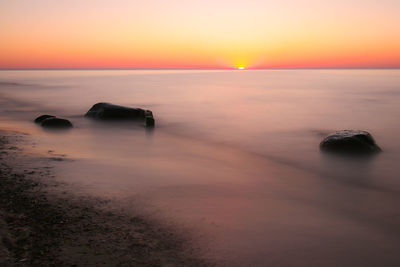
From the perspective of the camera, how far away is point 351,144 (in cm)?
1102

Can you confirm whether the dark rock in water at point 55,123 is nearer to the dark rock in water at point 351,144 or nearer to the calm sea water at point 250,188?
the calm sea water at point 250,188

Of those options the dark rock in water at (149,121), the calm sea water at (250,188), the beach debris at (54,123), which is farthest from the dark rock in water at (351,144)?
the beach debris at (54,123)

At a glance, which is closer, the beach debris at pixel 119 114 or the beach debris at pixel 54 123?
the beach debris at pixel 54 123

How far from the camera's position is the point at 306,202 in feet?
23.1

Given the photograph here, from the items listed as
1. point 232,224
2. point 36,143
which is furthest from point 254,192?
point 36,143

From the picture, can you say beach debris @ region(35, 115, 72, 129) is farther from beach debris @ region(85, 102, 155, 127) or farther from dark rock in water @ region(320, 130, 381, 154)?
dark rock in water @ region(320, 130, 381, 154)

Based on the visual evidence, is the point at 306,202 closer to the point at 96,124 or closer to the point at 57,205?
the point at 57,205

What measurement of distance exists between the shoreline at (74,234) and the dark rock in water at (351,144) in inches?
313

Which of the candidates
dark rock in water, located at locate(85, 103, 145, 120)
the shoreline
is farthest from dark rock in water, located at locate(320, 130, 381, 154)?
dark rock in water, located at locate(85, 103, 145, 120)

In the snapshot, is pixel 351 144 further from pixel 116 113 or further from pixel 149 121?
pixel 116 113

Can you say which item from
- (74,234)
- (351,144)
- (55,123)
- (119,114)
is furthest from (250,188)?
(119,114)

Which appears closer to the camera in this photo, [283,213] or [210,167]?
[283,213]

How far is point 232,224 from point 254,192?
2.01 metres

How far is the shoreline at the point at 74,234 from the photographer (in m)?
4.31
